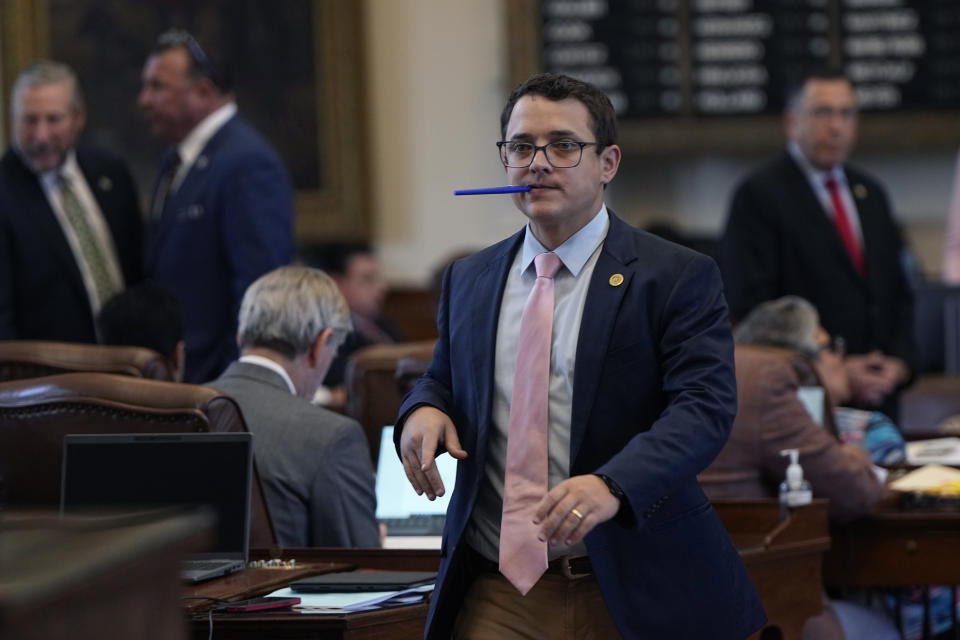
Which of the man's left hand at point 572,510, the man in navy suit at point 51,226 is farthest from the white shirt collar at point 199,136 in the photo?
the man's left hand at point 572,510

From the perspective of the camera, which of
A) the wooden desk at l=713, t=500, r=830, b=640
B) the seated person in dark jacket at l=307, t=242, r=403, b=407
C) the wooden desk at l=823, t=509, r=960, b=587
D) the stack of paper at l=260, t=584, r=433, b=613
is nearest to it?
the stack of paper at l=260, t=584, r=433, b=613

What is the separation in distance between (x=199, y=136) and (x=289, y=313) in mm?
1943

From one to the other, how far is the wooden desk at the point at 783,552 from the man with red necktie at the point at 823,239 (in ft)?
6.92

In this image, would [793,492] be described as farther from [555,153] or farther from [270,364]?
[555,153]

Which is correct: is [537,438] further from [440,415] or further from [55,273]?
[55,273]

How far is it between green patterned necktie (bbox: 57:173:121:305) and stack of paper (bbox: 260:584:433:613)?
2.84 metres

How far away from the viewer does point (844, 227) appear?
590 centimetres

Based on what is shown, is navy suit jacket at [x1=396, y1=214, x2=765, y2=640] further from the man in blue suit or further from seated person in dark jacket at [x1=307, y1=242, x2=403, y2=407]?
seated person in dark jacket at [x1=307, y1=242, x2=403, y2=407]

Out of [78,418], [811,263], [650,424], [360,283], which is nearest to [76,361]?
[78,418]

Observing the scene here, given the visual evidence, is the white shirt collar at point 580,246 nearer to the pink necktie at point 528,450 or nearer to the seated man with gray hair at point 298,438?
the pink necktie at point 528,450

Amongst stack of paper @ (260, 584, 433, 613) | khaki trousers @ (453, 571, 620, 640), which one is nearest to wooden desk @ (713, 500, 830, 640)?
stack of paper @ (260, 584, 433, 613)

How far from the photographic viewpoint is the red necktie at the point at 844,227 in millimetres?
5855

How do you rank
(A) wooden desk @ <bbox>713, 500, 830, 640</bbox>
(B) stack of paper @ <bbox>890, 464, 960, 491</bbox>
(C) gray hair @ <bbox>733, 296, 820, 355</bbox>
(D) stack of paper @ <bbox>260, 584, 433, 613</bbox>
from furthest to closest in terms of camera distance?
(C) gray hair @ <bbox>733, 296, 820, 355</bbox>
(B) stack of paper @ <bbox>890, 464, 960, 491</bbox>
(A) wooden desk @ <bbox>713, 500, 830, 640</bbox>
(D) stack of paper @ <bbox>260, 584, 433, 613</bbox>

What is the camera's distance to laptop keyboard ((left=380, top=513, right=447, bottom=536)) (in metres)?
4.07
